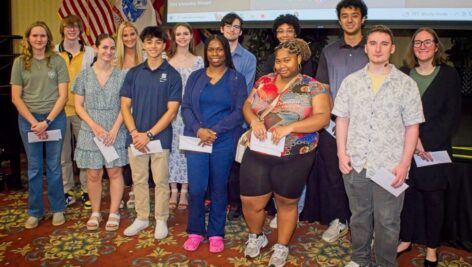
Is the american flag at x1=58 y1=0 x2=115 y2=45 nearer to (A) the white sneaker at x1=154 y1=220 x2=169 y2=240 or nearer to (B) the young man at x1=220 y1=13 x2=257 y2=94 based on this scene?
(B) the young man at x1=220 y1=13 x2=257 y2=94

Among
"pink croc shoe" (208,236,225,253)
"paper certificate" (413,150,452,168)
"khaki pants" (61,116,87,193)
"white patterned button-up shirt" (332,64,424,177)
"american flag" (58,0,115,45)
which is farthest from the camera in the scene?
"american flag" (58,0,115,45)

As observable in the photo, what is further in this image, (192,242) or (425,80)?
(192,242)

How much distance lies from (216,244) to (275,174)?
0.74m

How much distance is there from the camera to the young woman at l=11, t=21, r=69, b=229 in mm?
3270

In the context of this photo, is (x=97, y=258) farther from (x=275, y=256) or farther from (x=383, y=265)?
(x=383, y=265)

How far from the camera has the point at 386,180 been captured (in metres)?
2.37

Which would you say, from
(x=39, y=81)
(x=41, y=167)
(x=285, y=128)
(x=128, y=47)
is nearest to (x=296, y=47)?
(x=285, y=128)

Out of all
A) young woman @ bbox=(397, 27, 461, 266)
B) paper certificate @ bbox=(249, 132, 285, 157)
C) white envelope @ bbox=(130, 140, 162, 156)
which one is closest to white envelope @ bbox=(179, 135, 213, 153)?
white envelope @ bbox=(130, 140, 162, 156)

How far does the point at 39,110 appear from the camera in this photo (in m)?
3.33

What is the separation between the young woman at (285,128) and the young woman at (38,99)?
1584 millimetres

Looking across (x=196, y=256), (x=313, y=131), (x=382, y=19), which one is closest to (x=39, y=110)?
(x=196, y=256)

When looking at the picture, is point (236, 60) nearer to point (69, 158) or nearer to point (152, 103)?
point (152, 103)

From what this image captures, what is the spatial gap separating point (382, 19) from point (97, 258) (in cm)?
318

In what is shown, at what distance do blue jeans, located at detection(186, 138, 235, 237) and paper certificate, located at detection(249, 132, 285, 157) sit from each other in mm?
364
